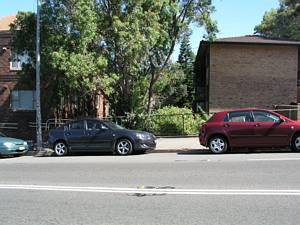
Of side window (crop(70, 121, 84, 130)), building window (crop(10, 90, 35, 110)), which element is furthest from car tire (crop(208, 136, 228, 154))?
building window (crop(10, 90, 35, 110))

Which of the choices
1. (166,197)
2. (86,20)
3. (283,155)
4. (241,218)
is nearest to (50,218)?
(166,197)

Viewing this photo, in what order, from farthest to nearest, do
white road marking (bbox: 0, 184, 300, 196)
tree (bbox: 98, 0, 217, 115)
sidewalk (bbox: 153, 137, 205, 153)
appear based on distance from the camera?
1. tree (bbox: 98, 0, 217, 115)
2. sidewalk (bbox: 153, 137, 205, 153)
3. white road marking (bbox: 0, 184, 300, 196)

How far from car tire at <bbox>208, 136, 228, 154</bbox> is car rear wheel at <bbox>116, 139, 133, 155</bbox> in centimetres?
305

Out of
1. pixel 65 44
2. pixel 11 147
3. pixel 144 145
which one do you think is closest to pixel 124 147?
pixel 144 145

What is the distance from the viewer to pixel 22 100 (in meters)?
29.5

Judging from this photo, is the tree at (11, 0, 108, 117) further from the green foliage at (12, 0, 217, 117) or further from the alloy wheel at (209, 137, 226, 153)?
the alloy wheel at (209, 137, 226, 153)

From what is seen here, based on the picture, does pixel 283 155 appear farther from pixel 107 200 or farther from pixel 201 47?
pixel 201 47

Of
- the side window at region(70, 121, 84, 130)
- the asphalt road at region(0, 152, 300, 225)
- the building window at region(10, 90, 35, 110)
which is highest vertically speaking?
the building window at region(10, 90, 35, 110)

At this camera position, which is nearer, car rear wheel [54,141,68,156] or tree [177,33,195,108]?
car rear wheel [54,141,68,156]

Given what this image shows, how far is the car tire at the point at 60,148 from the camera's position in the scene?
62.7ft

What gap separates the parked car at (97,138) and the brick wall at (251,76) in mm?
11927

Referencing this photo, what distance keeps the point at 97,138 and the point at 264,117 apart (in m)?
6.20

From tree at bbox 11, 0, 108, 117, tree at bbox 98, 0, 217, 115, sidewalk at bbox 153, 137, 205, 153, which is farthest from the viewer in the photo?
tree at bbox 98, 0, 217, 115

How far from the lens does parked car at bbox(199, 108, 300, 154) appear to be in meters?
16.3
